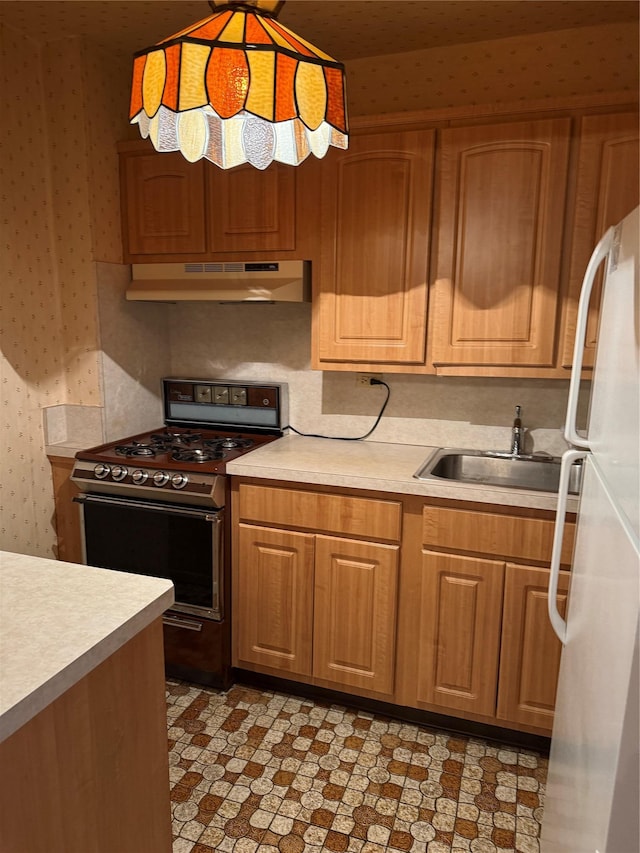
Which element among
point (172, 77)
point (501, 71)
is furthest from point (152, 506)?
point (501, 71)

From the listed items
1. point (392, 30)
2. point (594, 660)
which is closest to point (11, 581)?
point (594, 660)

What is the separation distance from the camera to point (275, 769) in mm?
2072

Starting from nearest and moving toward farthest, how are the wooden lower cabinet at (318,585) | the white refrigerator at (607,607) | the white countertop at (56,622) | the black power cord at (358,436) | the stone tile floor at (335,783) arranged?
the white refrigerator at (607,607) → the white countertop at (56,622) → the stone tile floor at (335,783) → the wooden lower cabinet at (318,585) → the black power cord at (358,436)

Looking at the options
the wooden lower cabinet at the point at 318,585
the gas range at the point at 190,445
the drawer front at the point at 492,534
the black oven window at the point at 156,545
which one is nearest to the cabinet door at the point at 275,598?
the wooden lower cabinet at the point at 318,585

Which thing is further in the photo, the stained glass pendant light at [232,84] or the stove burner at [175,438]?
the stove burner at [175,438]

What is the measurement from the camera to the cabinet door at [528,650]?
80.2 inches

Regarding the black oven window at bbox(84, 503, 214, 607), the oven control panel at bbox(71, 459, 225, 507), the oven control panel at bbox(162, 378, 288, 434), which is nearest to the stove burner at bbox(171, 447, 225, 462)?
the oven control panel at bbox(71, 459, 225, 507)

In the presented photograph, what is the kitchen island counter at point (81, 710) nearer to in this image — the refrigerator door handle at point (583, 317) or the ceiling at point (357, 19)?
the refrigerator door handle at point (583, 317)

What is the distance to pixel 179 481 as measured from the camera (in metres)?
2.34

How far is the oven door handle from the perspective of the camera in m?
2.36

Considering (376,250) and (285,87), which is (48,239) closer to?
(376,250)

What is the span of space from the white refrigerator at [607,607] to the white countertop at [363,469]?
2.15 ft

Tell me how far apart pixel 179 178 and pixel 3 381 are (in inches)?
43.9

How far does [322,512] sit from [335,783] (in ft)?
2.98
